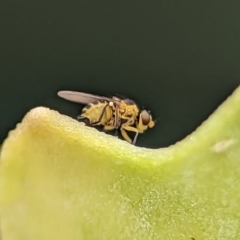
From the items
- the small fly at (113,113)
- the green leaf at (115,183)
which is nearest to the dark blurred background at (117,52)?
the small fly at (113,113)

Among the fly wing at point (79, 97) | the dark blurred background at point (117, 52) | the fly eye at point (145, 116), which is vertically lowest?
the fly eye at point (145, 116)

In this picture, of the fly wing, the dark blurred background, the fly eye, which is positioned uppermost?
the dark blurred background

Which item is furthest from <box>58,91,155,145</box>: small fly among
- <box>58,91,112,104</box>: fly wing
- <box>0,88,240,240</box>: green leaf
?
<box>0,88,240,240</box>: green leaf

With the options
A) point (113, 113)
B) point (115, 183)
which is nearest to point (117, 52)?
point (113, 113)

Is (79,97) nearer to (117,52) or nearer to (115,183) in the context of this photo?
(117,52)

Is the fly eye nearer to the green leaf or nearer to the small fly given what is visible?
the small fly

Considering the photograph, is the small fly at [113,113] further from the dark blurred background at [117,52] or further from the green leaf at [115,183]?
the green leaf at [115,183]
